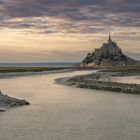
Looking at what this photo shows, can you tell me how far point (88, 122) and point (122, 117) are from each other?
11.1 feet

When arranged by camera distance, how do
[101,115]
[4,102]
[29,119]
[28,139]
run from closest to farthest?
[28,139] → [29,119] → [101,115] → [4,102]

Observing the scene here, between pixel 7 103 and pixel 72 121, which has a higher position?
pixel 7 103

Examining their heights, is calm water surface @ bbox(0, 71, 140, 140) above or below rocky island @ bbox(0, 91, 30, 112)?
below

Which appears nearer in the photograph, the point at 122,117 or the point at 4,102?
the point at 122,117

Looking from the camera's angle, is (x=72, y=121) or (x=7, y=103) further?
(x=7, y=103)

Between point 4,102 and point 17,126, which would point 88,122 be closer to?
point 17,126

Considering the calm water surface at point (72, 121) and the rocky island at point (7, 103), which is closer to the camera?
the calm water surface at point (72, 121)

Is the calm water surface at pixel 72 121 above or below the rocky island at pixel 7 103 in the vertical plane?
below

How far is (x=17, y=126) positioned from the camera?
92.9 feet

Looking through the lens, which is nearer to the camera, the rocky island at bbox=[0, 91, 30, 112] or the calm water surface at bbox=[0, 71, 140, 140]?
the calm water surface at bbox=[0, 71, 140, 140]

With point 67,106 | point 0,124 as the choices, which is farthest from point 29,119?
point 67,106

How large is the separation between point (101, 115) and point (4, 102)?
30.3 feet

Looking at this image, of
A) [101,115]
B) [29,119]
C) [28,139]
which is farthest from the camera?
[101,115]

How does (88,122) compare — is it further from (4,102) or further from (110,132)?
(4,102)
